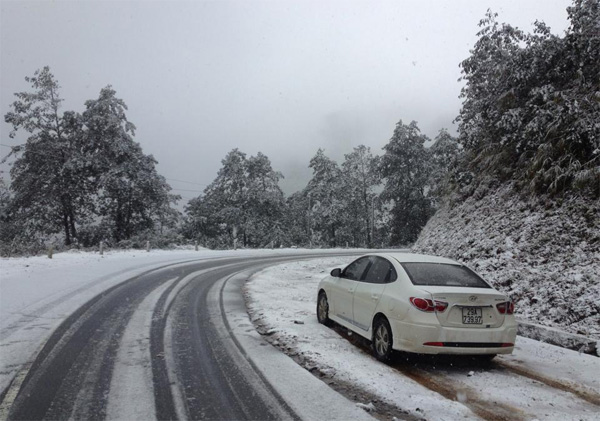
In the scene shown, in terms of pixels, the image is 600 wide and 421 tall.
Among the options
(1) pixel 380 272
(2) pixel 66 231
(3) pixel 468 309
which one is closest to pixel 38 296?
(1) pixel 380 272

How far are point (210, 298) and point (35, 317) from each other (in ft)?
13.2

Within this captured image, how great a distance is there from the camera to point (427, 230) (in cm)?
1825

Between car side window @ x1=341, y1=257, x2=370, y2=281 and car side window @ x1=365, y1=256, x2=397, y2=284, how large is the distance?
21 centimetres

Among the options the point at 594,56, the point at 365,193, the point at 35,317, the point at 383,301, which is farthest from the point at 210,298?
the point at 365,193

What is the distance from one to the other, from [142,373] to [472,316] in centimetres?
417

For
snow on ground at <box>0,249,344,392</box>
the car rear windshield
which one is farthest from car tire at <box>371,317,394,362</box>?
snow on ground at <box>0,249,344,392</box>

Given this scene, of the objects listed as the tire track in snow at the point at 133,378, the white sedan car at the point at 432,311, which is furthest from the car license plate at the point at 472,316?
the tire track in snow at the point at 133,378

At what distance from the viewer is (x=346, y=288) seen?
23.1 feet

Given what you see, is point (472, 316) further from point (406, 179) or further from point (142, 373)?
point (406, 179)

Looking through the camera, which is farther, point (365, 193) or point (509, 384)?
point (365, 193)

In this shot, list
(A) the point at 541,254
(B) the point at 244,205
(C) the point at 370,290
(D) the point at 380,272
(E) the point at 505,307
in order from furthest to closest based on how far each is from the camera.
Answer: (B) the point at 244,205
(A) the point at 541,254
(D) the point at 380,272
(C) the point at 370,290
(E) the point at 505,307

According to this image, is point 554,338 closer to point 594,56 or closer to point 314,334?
point 314,334

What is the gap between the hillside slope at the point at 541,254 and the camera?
7426mm

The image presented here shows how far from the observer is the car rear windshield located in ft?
18.5
